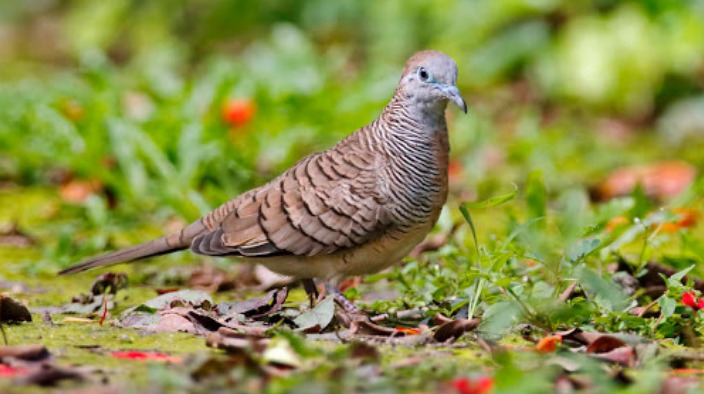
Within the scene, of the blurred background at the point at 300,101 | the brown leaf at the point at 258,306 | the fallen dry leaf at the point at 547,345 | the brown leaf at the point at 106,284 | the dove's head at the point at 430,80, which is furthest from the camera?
the blurred background at the point at 300,101

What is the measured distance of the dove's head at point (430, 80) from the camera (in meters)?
4.17

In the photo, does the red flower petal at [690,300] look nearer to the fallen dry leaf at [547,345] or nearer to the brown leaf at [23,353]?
the fallen dry leaf at [547,345]

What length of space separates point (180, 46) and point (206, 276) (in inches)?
209

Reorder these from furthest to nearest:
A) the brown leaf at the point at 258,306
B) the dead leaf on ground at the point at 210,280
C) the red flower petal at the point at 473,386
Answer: the dead leaf on ground at the point at 210,280 → the brown leaf at the point at 258,306 → the red flower petal at the point at 473,386

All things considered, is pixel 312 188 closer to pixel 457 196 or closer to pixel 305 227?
pixel 305 227

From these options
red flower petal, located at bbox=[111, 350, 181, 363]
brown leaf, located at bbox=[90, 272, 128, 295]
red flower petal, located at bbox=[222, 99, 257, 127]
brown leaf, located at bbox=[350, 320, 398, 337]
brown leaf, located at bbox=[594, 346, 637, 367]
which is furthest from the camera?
red flower petal, located at bbox=[222, 99, 257, 127]

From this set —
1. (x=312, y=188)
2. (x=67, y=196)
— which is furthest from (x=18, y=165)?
(x=312, y=188)

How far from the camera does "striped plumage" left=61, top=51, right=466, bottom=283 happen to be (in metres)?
4.08

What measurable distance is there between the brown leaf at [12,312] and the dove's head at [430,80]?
1541 millimetres

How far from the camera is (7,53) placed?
473 inches

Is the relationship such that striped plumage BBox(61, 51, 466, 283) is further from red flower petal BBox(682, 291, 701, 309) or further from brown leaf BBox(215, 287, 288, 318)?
red flower petal BBox(682, 291, 701, 309)

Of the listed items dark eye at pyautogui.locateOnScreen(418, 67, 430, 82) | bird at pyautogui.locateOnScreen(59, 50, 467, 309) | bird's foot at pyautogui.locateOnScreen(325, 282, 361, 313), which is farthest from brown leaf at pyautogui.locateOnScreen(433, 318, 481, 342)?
dark eye at pyautogui.locateOnScreen(418, 67, 430, 82)

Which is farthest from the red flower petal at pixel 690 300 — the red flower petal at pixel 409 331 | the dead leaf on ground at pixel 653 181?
the dead leaf on ground at pixel 653 181

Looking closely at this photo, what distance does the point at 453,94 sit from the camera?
410 centimetres
